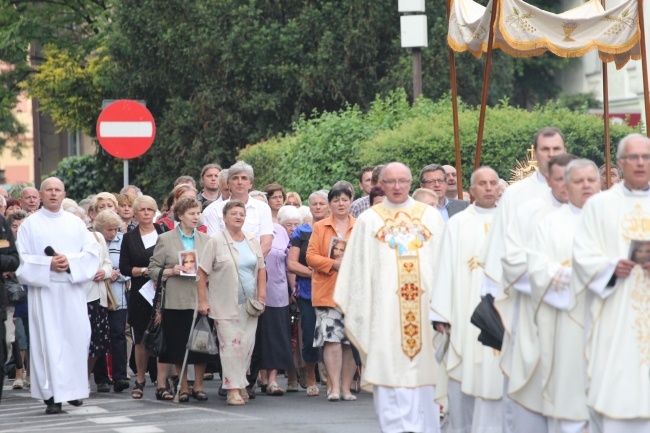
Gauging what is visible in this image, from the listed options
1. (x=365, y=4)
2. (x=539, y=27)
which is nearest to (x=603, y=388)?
(x=539, y=27)

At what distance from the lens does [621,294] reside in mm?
8477

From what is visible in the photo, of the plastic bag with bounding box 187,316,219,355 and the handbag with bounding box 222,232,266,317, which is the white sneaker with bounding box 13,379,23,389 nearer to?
the plastic bag with bounding box 187,316,219,355

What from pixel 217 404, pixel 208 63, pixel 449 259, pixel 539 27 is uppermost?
pixel 208 63

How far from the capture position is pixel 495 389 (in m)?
10.1

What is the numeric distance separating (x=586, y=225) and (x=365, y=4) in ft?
74.5

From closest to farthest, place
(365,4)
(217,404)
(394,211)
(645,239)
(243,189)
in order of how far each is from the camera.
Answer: (645,239) → (394,211) → (217,404) → (243,189) → (365,4)

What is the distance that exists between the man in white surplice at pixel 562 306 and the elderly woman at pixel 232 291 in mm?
5057

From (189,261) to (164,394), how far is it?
4.33 feet

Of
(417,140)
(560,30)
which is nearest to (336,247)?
(560,30)

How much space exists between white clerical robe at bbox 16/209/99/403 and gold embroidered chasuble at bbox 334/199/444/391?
130 inches

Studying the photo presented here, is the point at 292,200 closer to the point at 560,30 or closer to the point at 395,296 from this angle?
the point at 560,30

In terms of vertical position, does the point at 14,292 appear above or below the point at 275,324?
above

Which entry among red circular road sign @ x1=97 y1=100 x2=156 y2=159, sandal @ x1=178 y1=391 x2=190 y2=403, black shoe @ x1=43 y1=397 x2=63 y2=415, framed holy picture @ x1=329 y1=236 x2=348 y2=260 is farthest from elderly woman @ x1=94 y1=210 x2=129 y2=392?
red circular road sign @ x1=97 y1=100 x2=156 y2=159

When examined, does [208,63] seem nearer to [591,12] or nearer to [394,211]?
[591,12]
